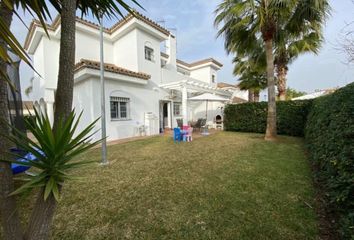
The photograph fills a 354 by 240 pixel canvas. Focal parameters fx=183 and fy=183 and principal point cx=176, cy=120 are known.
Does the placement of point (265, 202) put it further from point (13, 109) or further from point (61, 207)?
point (13, 109)

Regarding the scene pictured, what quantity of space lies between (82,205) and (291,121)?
40.7ft

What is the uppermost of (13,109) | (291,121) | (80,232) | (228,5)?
(228,5)

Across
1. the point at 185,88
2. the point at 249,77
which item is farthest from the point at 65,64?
the point at 249,77

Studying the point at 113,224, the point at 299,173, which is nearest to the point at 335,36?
the point at 299,173

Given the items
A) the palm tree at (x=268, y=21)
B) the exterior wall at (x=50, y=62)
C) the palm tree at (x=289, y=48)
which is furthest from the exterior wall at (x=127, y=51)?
the palm tree at (x=289, y=48)

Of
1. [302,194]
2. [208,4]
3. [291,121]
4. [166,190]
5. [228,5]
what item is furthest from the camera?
[291,121]

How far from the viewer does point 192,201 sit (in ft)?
12.4

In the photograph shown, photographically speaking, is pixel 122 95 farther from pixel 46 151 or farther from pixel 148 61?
pixel 46 151

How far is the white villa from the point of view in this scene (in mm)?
10914

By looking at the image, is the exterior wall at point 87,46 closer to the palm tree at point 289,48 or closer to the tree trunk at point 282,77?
the palm tree at point 289,48

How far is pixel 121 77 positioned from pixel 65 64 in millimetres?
9917

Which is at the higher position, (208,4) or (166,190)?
(208,4)

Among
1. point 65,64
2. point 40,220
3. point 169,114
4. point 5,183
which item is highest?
point 65,64

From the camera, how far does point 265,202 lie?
143 inches
